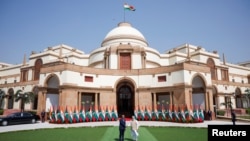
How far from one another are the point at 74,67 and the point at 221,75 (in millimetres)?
37911

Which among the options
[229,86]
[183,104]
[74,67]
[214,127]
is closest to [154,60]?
[183,104]

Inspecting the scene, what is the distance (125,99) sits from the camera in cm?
3228

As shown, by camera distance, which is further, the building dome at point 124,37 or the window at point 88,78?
the building dome at point 124,37

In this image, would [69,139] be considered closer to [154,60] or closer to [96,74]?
[96,74]

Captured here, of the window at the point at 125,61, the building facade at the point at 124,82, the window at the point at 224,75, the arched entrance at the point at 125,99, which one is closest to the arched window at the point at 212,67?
the window at the point at 224,75

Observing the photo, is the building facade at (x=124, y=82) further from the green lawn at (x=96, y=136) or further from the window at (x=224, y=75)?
the green lawn at (x=96, y=136)

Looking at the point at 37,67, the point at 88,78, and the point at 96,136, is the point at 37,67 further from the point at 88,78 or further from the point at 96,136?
the point at 96,136

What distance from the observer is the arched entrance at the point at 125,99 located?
105ft

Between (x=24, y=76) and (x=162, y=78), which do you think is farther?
(x=24, y=76)

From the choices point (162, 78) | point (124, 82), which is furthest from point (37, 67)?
point (162, 78)

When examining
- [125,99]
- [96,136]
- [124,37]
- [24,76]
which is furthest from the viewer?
[24,76]

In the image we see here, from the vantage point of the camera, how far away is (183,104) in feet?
86.4

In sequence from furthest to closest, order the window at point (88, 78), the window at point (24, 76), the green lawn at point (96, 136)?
the window at point (24, 76)
the window at point (88, 78)
the green lawn at point (96, 136)

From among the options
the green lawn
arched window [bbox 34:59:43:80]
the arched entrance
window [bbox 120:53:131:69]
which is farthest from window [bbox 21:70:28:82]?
the green lawn
